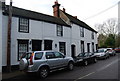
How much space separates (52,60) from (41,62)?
3.43ft

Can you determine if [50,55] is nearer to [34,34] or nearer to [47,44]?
[34,34]

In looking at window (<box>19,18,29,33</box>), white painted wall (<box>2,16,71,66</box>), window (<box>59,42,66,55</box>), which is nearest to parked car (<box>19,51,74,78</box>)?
white painted wall (<box>2,16,71,66</box>)

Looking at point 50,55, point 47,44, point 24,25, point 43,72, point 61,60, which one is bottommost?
point 43,72

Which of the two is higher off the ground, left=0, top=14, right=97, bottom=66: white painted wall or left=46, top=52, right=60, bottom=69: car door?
left=0, top=14, right=97, bottom=66: white painted wall

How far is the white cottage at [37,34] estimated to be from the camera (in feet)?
37.9

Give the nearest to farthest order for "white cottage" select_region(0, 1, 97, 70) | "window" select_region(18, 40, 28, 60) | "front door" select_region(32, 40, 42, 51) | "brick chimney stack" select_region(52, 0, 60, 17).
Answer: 1. "white cottage" select_region(0, 1, 97, 70)
2. "window" select_region(18, 40, 28, 60)
3. "front door" select_region(32, 40, 42, 51)
4. "brick chimney stack" select_region(52, 0, 60, 17)

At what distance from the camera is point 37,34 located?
13844 mm

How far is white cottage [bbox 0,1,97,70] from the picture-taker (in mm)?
11547

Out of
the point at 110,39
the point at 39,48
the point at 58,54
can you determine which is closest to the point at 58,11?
the point at 39,48

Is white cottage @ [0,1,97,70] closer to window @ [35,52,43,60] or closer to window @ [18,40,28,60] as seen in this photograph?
window @ [18,40,28,60]

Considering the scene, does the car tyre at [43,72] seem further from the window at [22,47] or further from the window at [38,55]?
the window at [22,47]

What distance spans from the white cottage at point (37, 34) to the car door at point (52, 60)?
4423mm

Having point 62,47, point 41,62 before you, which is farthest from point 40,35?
point 41,62

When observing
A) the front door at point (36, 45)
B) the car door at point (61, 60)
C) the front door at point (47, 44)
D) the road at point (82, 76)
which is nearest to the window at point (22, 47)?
the front door at point (36, 45)
